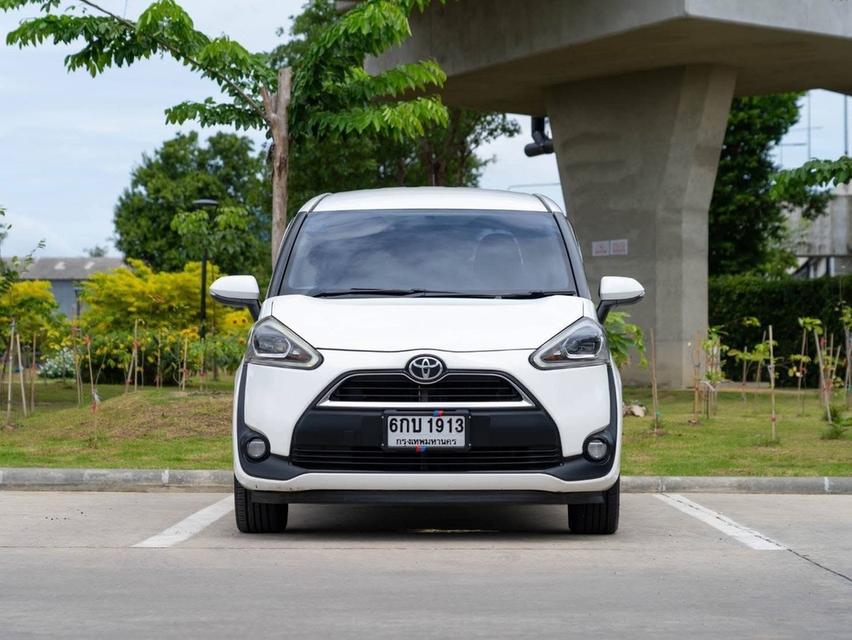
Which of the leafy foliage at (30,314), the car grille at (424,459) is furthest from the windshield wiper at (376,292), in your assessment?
the leafy foliage at (30,314)

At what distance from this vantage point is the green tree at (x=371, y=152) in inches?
1610

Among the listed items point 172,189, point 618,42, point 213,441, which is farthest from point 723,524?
point 172,189

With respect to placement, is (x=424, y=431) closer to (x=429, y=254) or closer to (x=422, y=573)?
(x=422, y=573)

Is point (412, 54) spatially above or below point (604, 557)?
above

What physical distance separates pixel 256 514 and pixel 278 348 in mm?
1080

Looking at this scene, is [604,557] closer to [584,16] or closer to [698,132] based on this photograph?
[584,16]

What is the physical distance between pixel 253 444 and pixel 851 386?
46.1ft

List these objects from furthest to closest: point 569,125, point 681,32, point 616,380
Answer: point 569,125
point 681,32
point 616,380

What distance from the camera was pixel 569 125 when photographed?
88.2ft

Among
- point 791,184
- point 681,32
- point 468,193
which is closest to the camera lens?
point 468,193

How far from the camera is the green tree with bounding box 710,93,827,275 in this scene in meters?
46.8

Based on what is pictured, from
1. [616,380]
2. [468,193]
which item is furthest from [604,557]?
[468,193]

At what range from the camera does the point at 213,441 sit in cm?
1435

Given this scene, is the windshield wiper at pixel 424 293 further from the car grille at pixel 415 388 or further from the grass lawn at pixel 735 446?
the grass lawn at pixel 735 446
